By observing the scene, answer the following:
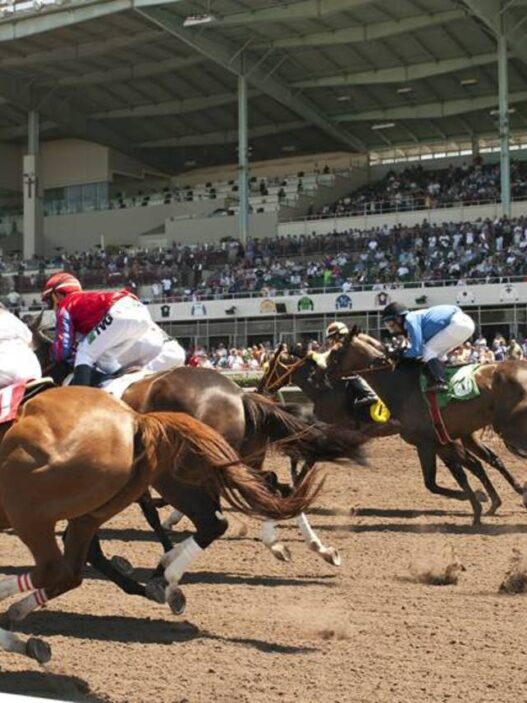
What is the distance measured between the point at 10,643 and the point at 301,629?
4.76 ft

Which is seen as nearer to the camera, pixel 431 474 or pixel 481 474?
pixel 431 474

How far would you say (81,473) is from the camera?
423 centimetres

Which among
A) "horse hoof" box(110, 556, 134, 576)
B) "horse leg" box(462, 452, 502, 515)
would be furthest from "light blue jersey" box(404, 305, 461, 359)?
"horse hoof" box(110, 556, 134, 576)

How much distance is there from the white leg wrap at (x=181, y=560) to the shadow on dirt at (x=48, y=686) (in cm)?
113

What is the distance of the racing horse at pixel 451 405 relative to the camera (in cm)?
870

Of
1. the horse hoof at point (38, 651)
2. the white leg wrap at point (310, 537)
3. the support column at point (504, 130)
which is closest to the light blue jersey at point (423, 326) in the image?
the white leg wrap at point (310, 537)

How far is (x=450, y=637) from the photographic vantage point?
473cm

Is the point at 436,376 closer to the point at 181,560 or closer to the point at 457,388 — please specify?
the point at 457,388

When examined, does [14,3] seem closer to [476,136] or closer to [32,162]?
[32,162]

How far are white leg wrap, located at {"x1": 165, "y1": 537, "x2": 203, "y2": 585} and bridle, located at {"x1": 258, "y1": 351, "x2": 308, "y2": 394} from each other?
13.8 feet

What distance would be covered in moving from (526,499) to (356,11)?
27574mm

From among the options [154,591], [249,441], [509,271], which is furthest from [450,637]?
[509,271]

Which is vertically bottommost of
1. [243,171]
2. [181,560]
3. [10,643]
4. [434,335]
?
[10,643]

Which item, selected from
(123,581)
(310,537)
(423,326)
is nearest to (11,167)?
(423,326)
